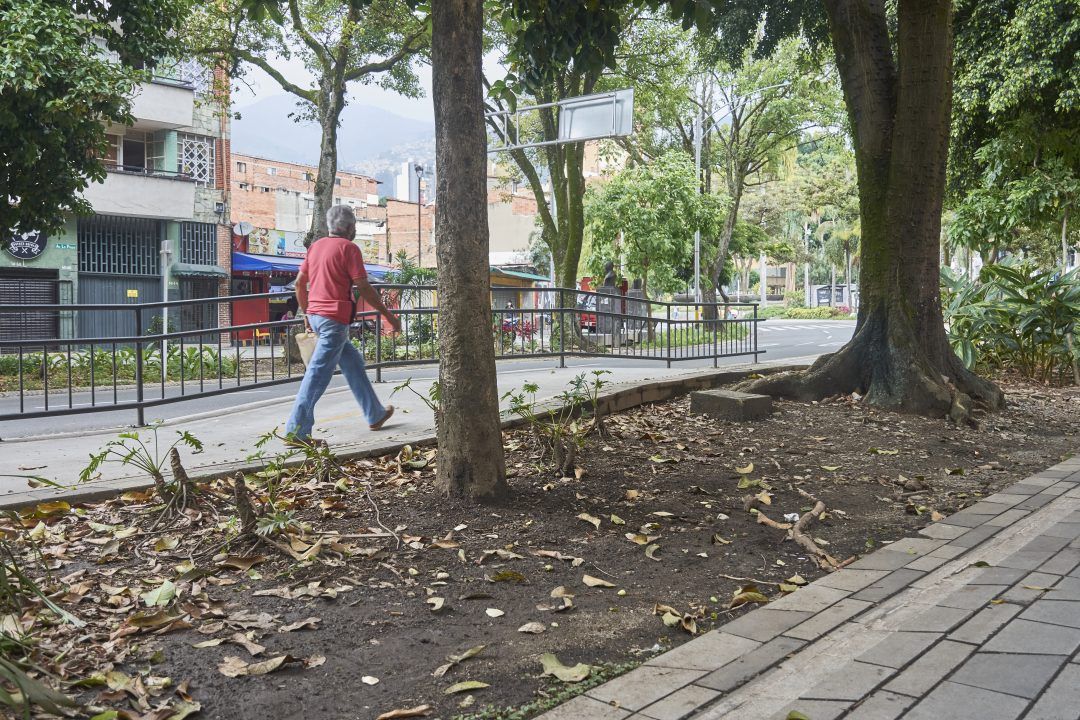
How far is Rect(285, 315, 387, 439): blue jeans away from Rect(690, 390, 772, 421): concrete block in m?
3.07

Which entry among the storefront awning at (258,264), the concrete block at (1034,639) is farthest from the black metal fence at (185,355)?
the storefront awning at (258,264)

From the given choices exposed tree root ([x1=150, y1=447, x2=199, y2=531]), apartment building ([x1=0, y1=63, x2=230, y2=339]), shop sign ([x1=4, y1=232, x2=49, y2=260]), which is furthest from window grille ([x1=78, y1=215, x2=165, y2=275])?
exposed tree root ([x1=150, y1=447, x2=199, y2=531])

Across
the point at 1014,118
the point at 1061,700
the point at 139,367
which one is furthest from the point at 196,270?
the point at 1061,700

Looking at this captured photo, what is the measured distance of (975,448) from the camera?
7703 mm

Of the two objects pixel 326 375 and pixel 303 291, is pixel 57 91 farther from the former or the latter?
→ pixel 326 375

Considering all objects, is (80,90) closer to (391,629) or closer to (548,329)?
(548,329)

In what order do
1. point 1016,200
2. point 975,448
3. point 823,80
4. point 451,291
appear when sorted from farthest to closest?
point 823,80
point 1016,200
point 975,448
point 451,291

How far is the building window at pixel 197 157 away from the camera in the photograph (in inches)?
1200

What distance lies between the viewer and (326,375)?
6.93 meters

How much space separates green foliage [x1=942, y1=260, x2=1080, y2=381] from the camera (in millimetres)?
12992

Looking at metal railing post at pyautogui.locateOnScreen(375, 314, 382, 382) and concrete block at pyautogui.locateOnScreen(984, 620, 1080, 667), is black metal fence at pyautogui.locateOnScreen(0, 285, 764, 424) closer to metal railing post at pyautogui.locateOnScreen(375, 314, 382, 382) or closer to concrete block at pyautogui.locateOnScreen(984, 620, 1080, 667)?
metal railing post at pyautogui.locateOnScreen(375, 314, 382, 382)

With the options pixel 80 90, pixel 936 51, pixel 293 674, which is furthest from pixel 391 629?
pixel 80 90

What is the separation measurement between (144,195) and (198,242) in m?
3.17

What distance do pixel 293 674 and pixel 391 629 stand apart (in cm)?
50
